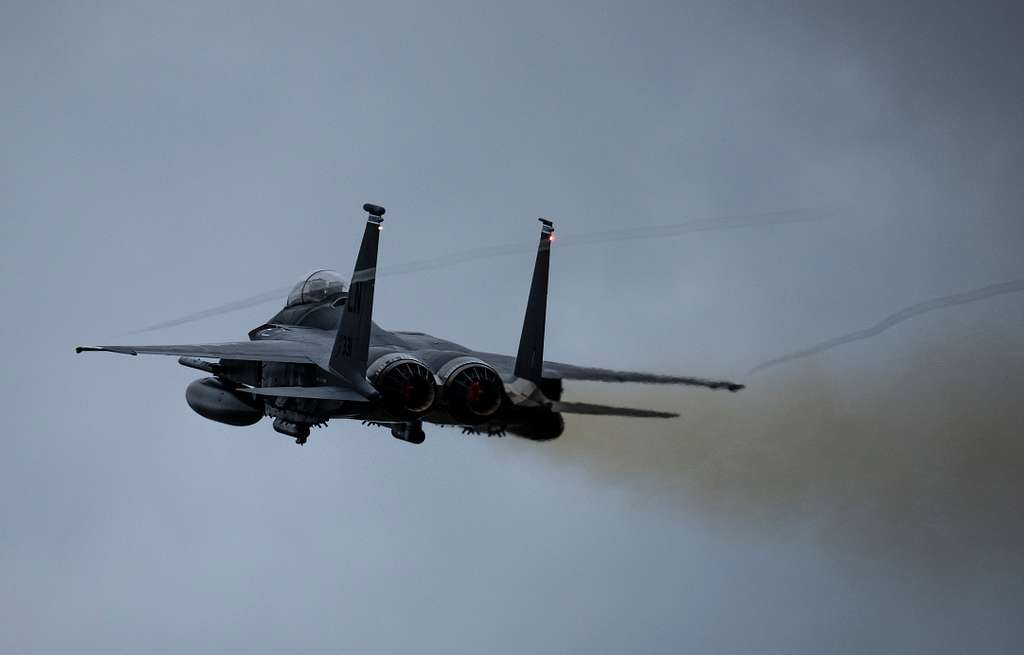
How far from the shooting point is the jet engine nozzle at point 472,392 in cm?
3356

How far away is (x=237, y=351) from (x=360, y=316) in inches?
119

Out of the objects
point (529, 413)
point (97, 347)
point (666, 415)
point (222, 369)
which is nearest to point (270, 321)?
point (222, 369)

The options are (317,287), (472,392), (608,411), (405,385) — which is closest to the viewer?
(608,411)

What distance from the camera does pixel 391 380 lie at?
33.8 metres

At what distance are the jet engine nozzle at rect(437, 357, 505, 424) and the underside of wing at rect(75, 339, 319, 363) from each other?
310 cm

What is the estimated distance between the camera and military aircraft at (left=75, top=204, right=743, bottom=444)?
33.6 meters

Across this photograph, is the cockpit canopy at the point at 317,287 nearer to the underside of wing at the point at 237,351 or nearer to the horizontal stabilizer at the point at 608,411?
the underside of wing at the point at 237,351

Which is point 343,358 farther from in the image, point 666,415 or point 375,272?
point 666,415

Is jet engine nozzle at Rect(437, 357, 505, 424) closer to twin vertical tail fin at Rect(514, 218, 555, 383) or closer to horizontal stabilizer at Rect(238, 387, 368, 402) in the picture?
twin vertical tail fin at Rect(514, 218, 555, 383)

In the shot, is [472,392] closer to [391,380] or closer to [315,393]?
[391,380]

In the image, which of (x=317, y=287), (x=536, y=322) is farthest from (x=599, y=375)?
(x=317, y=287)

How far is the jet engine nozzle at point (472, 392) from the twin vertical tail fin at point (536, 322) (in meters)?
0.57

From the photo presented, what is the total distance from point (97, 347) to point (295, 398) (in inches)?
153

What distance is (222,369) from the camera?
3812 centimetres
